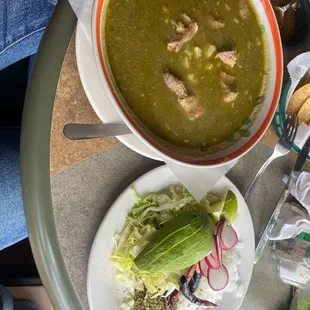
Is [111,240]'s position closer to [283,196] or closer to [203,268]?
[203,268]

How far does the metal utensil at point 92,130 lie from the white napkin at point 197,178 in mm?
161

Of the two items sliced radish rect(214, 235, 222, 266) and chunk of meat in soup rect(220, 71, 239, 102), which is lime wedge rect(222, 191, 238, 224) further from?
chunk of meat in soup rect(220, 71, 239, 102)

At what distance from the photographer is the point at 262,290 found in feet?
5.26

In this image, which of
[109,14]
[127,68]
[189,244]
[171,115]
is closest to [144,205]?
[189,244]

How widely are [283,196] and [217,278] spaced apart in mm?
314

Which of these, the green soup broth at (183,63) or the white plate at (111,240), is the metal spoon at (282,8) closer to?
the green soup broth at (183,63)

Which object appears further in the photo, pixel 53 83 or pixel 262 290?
pixel 262 290

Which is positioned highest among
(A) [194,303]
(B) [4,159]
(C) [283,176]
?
(B) [4,159]

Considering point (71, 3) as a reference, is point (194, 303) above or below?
below

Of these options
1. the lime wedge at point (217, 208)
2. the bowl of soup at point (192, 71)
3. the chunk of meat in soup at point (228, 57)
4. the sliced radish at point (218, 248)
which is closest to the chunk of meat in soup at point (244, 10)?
the bowl of soup at point (192, 71)

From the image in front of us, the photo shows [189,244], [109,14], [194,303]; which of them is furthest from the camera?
[194,303]

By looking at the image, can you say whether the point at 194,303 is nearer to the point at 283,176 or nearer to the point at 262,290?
Answer: the point at 262,290

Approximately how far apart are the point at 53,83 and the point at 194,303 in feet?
2.33

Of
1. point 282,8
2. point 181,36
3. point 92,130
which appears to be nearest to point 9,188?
A: point 92,130
